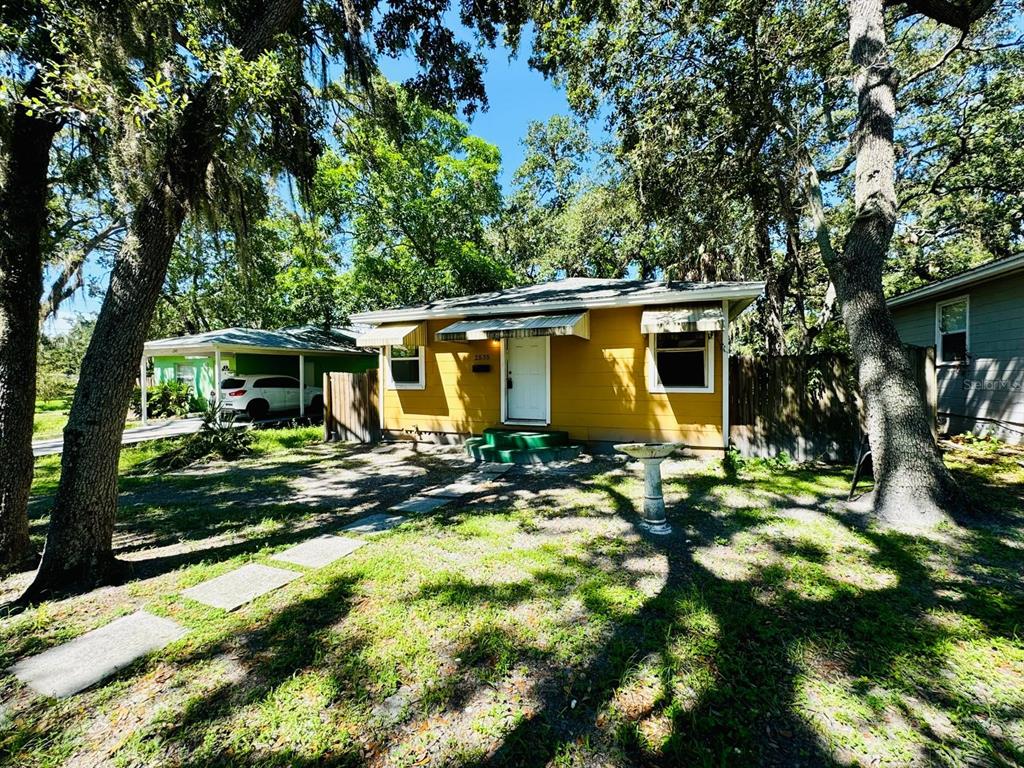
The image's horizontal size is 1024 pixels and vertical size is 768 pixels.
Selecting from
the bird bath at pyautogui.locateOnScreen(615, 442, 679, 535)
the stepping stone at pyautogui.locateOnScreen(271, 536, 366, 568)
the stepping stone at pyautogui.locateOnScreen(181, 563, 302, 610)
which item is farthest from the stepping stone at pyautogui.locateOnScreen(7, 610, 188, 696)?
the bird bath at pyautogui.locateOnScreen(615, 442, 679, 535)

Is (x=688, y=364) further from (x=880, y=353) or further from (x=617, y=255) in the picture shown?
(x=617, y=255)

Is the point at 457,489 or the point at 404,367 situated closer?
the point at 457,489

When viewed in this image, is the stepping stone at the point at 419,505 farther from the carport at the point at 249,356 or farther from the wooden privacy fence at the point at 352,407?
the carport at the point at 249,356

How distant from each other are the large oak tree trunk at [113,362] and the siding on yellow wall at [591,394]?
6.16 meters

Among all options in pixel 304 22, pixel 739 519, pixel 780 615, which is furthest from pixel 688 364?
pixel 304 22

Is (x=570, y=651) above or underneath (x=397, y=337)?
underneath

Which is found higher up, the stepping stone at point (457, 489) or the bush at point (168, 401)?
Answer: the bush at point (168, 401)

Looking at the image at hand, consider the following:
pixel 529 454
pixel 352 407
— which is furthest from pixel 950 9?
pixel 352 407

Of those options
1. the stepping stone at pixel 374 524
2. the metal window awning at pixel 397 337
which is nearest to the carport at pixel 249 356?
the metal window awning at pixel 397 337

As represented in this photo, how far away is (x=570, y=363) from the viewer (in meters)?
8.46

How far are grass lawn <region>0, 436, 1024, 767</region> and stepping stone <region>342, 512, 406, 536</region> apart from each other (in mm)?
281

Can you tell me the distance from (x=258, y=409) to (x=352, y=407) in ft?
18.7

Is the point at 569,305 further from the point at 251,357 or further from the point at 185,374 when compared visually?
the point at 185,374

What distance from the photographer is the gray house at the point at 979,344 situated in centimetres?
773
